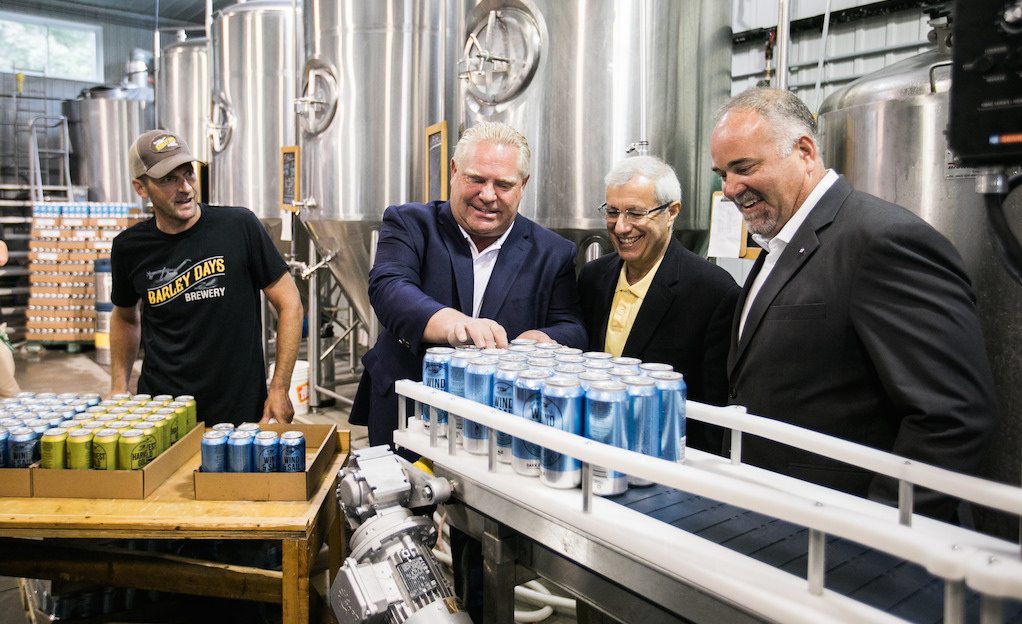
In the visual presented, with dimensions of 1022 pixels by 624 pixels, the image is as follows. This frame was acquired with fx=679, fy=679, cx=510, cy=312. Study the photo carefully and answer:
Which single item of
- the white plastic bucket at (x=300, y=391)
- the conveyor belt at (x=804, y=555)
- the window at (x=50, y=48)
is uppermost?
the window at (x=50, y=48)

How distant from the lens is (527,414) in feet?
4.18

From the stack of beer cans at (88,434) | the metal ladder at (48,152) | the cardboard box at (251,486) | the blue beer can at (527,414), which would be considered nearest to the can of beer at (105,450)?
the stack of beer cans at (88,434)

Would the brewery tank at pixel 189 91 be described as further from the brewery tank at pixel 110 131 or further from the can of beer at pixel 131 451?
the can of beer at pixel 131 451

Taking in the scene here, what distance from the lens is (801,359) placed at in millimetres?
1561

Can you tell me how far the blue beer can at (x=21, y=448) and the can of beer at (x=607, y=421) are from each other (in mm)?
1535

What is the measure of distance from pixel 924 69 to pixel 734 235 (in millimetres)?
948

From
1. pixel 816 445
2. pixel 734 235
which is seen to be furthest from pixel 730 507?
pixel 734 235

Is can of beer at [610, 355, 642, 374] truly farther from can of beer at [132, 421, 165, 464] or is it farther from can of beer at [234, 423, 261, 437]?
can of beer at [132, 421, 165, 464]

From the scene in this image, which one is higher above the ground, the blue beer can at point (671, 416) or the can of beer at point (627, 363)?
the can of beer at point (627, 363)

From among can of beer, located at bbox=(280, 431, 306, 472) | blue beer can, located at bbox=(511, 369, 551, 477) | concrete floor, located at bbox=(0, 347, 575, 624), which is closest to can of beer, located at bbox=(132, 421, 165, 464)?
can of beer, located at bbox=(280, 431, 306, 472)

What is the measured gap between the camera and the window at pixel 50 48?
11.1m

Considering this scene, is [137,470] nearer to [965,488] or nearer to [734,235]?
[965,488]

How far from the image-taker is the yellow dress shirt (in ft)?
7.20

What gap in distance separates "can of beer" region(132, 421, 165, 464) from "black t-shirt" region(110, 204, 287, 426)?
0.66 metres
